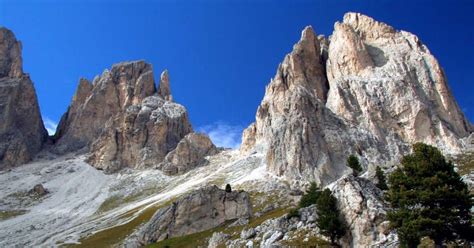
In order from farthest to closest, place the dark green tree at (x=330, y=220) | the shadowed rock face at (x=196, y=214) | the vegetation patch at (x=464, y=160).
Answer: the vegetation patch at (x=464, y=160), the shadowed rock face at (x=196, y=214), the dark green tree at (x=330, y=220)

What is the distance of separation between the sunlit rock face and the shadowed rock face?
2152 inches

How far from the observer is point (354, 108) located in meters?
170

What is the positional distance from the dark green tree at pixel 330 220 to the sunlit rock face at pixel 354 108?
307 feet

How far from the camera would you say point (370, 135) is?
511 ft

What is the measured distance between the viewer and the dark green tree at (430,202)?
32625mm

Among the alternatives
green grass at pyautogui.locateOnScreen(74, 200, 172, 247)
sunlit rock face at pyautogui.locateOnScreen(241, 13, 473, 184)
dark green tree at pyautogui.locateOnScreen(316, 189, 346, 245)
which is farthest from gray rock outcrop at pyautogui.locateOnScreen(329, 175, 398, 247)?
sunlit rock face at pyautogui.locateOnScreen(241, 13, 473, 184)

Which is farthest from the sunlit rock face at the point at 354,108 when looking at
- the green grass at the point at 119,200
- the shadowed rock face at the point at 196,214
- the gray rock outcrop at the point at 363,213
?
the gray rock outcrop at the point at 363,213

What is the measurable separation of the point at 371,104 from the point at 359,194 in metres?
130

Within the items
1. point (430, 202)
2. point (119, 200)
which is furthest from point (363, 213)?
point (119, 200)

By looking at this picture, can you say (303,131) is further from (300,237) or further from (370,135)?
(300,237)

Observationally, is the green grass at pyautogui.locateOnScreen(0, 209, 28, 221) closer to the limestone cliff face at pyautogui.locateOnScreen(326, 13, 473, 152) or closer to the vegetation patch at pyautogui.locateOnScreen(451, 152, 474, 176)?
the limestone cliff face at pyautogui.locateOnScreen(326, 13, 473, 152)

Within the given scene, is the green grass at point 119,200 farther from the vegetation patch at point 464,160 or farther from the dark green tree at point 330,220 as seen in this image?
the dark green tree at point 330,220

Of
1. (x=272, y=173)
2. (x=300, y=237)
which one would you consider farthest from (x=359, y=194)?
(x=272, y=173)

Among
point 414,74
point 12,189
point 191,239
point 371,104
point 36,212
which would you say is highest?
point 414,74
